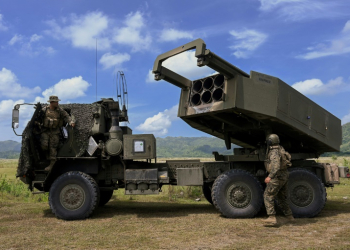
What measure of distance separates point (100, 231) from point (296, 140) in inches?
197

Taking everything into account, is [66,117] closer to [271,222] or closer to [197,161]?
[197,161]

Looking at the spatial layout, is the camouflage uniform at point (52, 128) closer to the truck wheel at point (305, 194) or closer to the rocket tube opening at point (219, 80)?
the rocket tube opening at point (219, 80)

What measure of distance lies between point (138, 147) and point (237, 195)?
2.38 meters

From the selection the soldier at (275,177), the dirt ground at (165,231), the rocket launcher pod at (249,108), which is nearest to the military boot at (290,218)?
the soldier at (275,177)

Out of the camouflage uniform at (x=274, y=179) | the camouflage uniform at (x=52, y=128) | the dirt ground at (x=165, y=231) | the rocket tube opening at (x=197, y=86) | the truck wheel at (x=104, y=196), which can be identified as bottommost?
the dirt ground at (x=165, y=231)

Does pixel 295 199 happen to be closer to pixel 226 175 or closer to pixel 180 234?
pixel 226 175

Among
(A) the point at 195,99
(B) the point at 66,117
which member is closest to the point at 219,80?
(A) the point at 195,99

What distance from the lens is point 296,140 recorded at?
815cm

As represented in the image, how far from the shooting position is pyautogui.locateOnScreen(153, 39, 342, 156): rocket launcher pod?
22.4 feet

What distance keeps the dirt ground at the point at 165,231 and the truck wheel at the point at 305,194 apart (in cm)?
25

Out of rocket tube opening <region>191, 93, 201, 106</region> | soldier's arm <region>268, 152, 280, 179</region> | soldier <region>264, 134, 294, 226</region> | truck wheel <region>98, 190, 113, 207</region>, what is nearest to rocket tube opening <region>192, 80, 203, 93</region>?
rocket tube opening <region>191, 93, 201, 106</region>

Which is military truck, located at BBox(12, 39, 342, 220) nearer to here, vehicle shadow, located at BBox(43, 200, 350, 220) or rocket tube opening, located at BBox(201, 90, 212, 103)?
rocket tube opening, located at BBox(201, 90, 212, 103)

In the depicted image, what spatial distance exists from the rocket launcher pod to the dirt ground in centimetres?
181

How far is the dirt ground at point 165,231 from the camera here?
511cm
